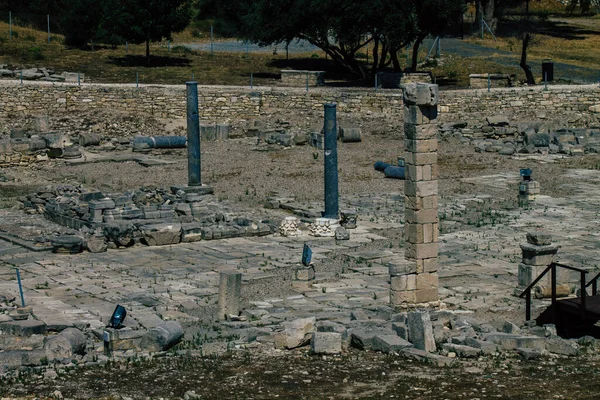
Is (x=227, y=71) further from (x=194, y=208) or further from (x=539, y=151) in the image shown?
(x=194, y=208)

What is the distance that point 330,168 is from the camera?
2931 cm

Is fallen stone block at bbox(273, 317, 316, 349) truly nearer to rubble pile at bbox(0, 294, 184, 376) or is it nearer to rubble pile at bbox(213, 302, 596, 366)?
rubble pile at bbox(213, 302, 596, 366)

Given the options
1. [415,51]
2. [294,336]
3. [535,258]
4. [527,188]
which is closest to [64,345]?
[294,336]

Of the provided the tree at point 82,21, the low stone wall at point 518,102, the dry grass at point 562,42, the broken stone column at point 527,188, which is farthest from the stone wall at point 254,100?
the broken stone column at point 527,188

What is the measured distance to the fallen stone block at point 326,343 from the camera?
1756 centimetres

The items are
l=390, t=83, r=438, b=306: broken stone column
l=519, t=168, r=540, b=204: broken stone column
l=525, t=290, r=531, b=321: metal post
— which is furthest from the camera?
l=519, t=168, r=540, b=204: broken stone column

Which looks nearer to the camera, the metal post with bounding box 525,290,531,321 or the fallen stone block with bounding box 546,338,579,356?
the fallen stone block with bounding box 546,338,579,356

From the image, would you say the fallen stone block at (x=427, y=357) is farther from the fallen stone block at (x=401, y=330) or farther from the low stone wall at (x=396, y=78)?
the low stone wall at (x=396, y=78)

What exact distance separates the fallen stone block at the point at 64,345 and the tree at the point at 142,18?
3383cm

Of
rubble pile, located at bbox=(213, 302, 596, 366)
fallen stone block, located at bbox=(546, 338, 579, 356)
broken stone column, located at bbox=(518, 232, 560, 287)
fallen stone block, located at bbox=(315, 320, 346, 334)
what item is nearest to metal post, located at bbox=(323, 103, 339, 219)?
broken stone column, located at bbox=(518, 232, 560, 287)

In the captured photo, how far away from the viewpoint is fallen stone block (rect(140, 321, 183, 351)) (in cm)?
1812

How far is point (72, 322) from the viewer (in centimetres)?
2008

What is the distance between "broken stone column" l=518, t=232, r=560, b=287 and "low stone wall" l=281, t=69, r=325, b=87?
2702 centimetres

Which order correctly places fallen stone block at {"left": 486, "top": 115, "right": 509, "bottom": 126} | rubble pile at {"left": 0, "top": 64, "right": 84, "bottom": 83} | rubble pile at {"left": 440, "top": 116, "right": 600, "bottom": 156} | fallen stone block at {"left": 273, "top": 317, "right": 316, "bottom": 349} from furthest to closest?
rubble pile at {"left": 0, "top": 64, "right": 84, "bottom": 83} → fallen stone block at {"left": 486, "top": 115, "right": 509, "bottom": 126} → rubble pile at {"left": 440, "top": 116, "right": 600, "bottom": 156} → fallen stone block at {"left": 273, "top": 317, "right": 316, "bottom": 349}
